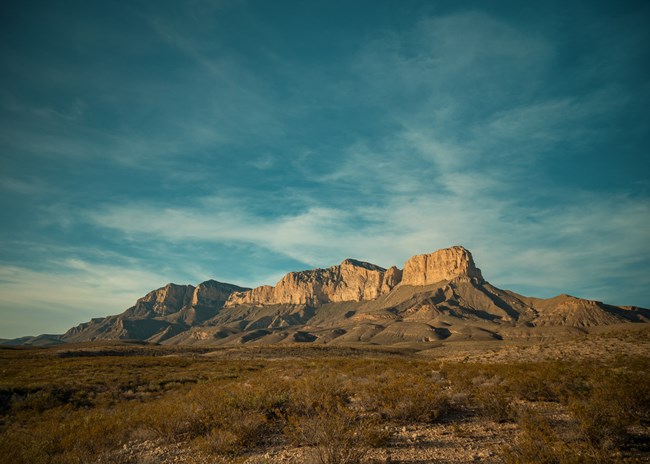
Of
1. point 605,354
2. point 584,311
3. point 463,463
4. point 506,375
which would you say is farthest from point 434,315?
point 463,463

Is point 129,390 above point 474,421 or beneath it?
beneath

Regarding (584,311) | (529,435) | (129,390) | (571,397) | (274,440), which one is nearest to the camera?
(529,435)

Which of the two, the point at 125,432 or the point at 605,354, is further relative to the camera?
the point at 605,354

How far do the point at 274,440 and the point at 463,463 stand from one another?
17.4ft

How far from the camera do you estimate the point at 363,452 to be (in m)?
7.74

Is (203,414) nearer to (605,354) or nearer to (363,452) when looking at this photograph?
(363,452)

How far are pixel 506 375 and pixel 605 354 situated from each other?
25.7m

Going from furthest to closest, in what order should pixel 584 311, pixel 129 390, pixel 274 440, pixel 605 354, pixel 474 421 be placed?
pixel 584 311
pixel 605 354
pixel 129 390
pixel 474 421
pixel 274 440

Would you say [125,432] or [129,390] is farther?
[129,390]

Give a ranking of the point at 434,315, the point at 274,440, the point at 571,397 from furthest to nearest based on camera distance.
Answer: the point at 434,315, the point at 571,397, the point at 274,440

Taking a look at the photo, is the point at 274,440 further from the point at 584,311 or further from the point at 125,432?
the point at 584,311

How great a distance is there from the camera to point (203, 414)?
11.9 meters

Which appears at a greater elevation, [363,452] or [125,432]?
[363,452]

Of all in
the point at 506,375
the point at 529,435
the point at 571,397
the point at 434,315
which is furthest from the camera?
the point at 434,315
